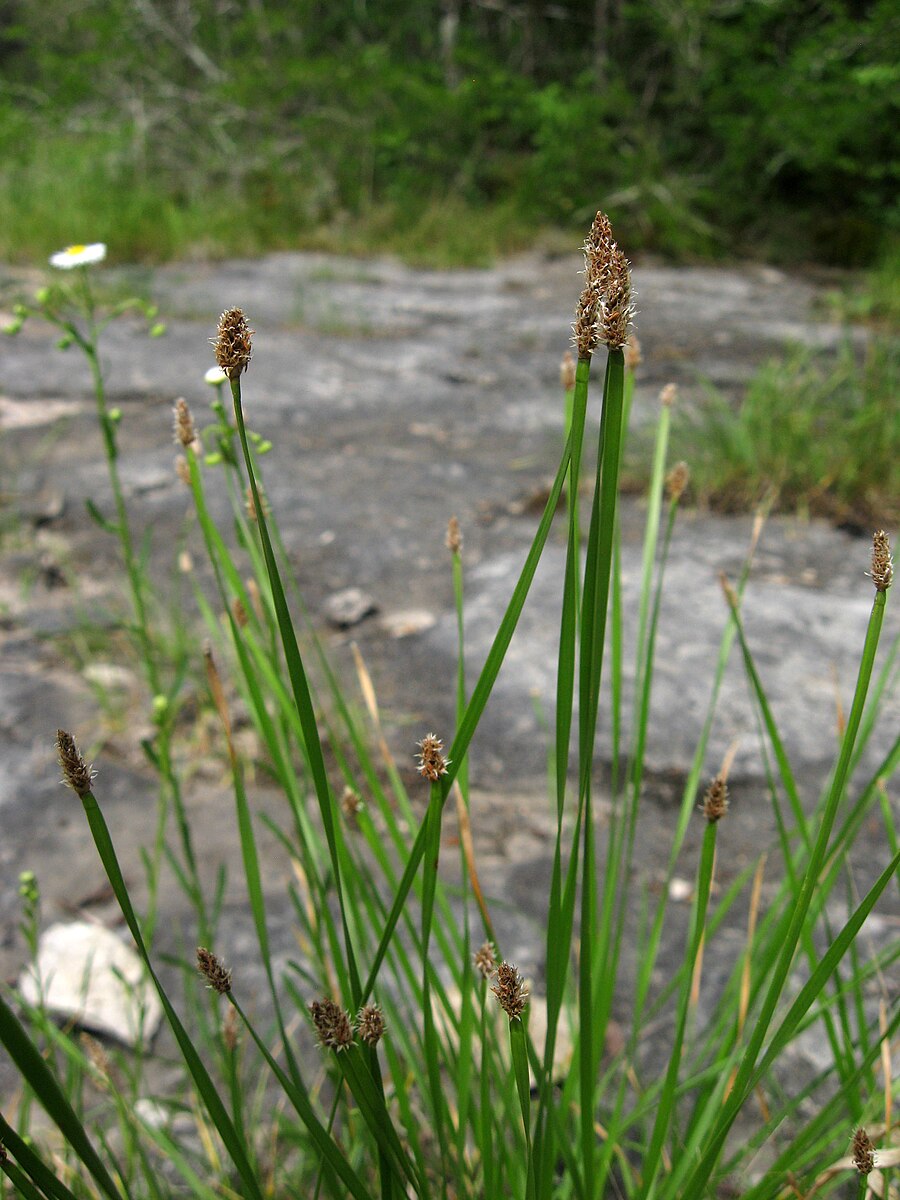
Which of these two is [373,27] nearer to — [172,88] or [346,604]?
[172,88]

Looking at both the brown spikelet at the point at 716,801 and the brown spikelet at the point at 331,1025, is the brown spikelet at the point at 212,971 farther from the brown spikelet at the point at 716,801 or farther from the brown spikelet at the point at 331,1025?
the brown spikelet at the point at 716,801

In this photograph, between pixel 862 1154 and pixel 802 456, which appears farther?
pixel 802 456

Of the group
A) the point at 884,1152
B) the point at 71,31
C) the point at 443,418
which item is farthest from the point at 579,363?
the point at 71,31

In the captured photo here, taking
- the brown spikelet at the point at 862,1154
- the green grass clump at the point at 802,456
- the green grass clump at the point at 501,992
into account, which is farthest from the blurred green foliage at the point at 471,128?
the brown spikelet at the point at 862,1154

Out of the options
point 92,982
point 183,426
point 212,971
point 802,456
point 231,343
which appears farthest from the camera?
point 802,456

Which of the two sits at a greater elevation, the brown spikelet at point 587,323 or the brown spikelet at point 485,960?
the brown spikelet at point 587,323

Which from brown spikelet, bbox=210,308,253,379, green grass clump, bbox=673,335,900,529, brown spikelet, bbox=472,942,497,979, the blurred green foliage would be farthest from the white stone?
the blurred green foliage

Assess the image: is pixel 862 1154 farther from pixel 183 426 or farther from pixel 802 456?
pixel 802 456

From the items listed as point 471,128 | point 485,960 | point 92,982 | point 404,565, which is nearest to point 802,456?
point 404,565
